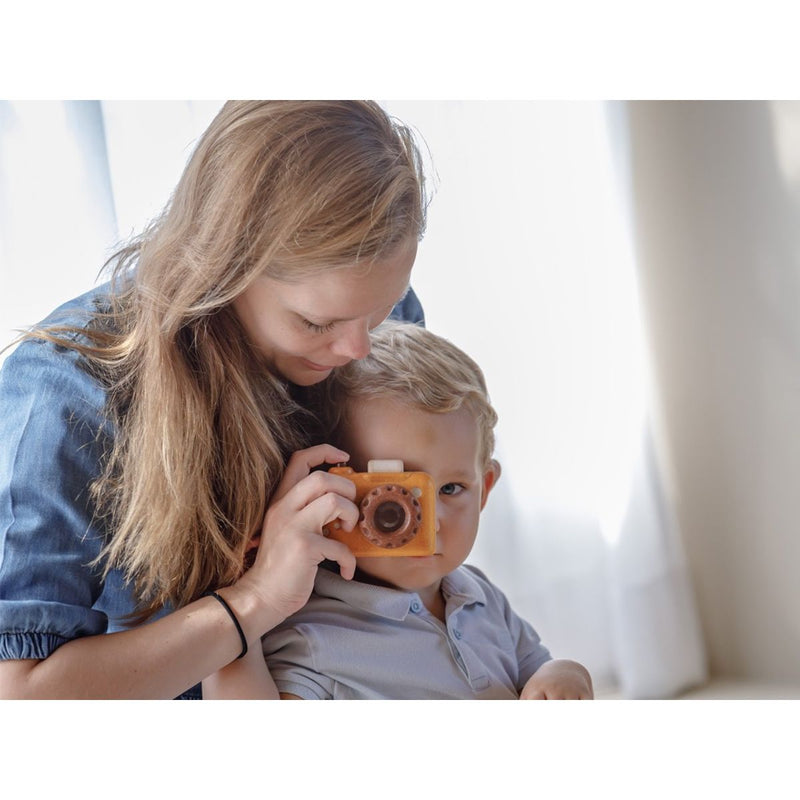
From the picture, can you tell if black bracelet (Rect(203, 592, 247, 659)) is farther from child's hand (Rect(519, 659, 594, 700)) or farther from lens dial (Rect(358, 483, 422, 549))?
child's hand (Rect(519, 659, 594, 700))

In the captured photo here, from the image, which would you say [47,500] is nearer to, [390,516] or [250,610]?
[250,610]

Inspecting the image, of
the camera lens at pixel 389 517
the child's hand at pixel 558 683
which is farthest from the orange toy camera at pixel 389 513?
the child's hand at pixel 558 683

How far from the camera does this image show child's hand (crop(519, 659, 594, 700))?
1.20 metres

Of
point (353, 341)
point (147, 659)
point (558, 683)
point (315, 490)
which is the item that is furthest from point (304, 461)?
point (558, 683)

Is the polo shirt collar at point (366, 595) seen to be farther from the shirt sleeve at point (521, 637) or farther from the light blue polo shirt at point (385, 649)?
the shirt sleeve at point (521, 637)

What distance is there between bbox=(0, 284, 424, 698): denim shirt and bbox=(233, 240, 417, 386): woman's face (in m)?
0.19

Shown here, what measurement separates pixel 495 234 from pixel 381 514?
38 centimetres

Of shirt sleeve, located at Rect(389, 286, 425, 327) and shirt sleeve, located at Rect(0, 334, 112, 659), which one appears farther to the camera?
shirt sleeve, located at Rect(389, 286, 425, 327)

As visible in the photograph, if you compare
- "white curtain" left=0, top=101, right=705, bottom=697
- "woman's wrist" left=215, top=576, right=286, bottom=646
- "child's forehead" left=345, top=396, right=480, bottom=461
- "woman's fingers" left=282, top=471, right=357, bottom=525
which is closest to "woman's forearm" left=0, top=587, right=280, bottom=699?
"woman's wrist" left=215, top=576, right=286, bottom=646

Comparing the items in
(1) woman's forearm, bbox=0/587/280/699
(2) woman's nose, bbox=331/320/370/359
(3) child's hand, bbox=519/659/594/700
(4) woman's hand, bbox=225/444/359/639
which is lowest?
(3) child's hand, bbox=519/659/594/700

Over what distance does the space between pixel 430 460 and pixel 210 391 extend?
0.26 meters

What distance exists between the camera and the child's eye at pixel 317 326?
1.15 meters

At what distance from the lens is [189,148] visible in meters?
1.22
